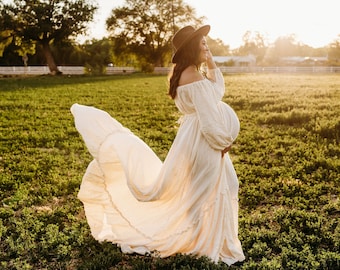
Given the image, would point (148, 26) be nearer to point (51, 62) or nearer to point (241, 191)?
point (51, 62)

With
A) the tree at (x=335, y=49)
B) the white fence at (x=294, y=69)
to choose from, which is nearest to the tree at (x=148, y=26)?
the white fence at (x=294, y=69)

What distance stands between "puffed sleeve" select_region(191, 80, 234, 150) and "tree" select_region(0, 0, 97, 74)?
4831 cm

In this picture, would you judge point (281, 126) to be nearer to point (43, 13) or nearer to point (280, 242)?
point (280, 242)

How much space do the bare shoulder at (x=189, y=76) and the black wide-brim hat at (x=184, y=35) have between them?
0.17 meters

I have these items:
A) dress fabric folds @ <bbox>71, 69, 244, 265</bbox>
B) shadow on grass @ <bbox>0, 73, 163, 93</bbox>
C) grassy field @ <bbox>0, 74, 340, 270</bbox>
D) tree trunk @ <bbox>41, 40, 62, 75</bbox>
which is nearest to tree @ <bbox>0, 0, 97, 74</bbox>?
tree trunk @ <bbox>41, 40, 62, 75</bbox>

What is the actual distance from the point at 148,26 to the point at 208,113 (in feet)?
203

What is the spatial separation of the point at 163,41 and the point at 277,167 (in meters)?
57.7

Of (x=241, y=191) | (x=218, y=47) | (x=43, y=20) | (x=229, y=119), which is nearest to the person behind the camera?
(x=229, y=119)

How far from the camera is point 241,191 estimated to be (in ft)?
23.3

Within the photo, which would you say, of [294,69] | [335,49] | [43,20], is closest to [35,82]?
[43,20]

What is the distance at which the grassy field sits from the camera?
15.7 ft

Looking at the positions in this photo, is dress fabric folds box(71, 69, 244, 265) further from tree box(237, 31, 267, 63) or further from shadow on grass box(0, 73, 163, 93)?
tree box(237, 31, 267, 63)

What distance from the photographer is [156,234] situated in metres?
4.73

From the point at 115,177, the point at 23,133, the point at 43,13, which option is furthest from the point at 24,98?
the point at 43,13
